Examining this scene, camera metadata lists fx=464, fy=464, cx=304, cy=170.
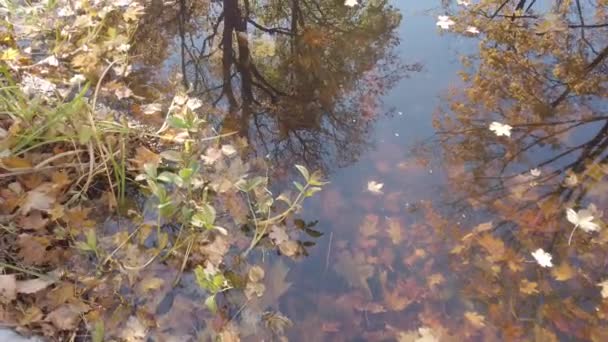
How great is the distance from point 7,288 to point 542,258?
7.59ft

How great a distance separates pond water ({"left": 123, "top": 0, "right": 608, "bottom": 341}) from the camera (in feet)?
6.94

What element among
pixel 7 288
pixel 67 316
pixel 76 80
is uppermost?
pixel 76 80

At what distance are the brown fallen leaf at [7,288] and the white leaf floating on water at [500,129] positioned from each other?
2.55m

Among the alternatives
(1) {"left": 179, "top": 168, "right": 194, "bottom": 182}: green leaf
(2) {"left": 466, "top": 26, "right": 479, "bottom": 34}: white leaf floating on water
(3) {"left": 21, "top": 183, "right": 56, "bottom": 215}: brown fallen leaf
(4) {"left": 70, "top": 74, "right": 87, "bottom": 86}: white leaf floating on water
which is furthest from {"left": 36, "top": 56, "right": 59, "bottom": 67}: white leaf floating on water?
(2) {"left": 466, "top": 26, "right": 479, "bottom": 34}: white leaf floating on water

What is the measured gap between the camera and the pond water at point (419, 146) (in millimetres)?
2115

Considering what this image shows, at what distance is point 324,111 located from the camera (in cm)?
308

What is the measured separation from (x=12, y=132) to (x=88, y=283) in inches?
32.2

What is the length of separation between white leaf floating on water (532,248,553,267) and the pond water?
1.3 inches

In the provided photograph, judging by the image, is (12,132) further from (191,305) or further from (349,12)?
(349,12)

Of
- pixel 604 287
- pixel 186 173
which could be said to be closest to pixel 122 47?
pixel 186 173

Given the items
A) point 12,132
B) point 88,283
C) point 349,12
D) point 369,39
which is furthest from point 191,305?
point 349,12

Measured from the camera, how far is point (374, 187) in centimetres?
260

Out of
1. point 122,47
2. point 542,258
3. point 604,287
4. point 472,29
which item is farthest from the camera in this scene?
point 472,29

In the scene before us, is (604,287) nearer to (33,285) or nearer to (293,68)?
(293,68)
